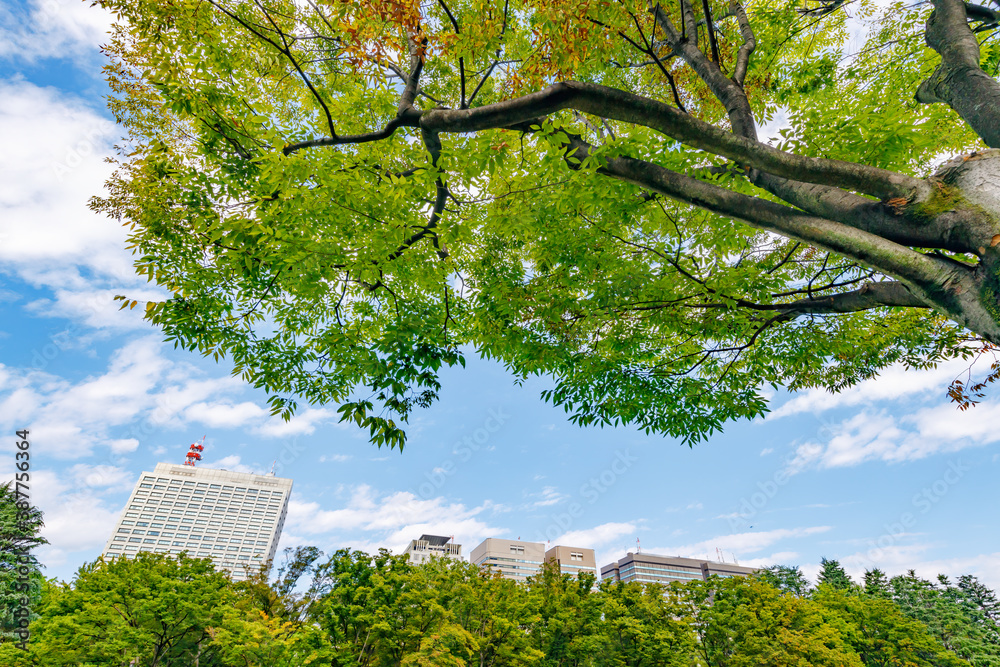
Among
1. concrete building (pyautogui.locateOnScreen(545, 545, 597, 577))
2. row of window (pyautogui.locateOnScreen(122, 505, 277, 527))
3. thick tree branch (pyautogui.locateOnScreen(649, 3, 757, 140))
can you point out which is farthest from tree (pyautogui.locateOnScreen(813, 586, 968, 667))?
row of window (pyautogui.locateOnScreen(122, 505, 277, 527))

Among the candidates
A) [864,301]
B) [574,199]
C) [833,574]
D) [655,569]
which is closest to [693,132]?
[574,199]

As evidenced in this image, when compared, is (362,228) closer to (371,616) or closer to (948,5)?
(948,5)

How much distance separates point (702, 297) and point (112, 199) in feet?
21.5

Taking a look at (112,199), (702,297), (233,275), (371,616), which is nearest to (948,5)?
(702,297)

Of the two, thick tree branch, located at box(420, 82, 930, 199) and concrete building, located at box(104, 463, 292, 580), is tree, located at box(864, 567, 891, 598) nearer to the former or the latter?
thick tree branch, located at box(420, 82, 930, 199)

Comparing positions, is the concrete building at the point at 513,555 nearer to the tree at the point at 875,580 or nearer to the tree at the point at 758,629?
the tree at the point at 875,580

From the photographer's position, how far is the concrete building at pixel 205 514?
103250mm

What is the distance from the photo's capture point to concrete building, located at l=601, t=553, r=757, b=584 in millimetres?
88125

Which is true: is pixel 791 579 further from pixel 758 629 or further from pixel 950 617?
pixel 758 629

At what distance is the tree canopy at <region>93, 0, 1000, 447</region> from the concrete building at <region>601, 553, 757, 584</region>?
316ft

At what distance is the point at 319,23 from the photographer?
5641 millimetres

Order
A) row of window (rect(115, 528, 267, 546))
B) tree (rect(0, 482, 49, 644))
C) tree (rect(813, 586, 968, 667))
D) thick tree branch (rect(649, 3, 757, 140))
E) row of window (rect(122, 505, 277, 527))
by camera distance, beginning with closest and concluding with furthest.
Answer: thick tree branch (rect(649, 3, 757, 140)), tree (rect(0, 482, 49, 644)), tree (rect(813, 586, 968, 667)), row of window (rect(115, 528, 267, 546)), row of window (rect(122, 505, 277, 527))

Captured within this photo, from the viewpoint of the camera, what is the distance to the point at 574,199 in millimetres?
4133

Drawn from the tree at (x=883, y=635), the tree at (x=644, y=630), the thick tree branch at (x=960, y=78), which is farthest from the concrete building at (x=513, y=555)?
the thick tree branch at (x=960, y=78)
